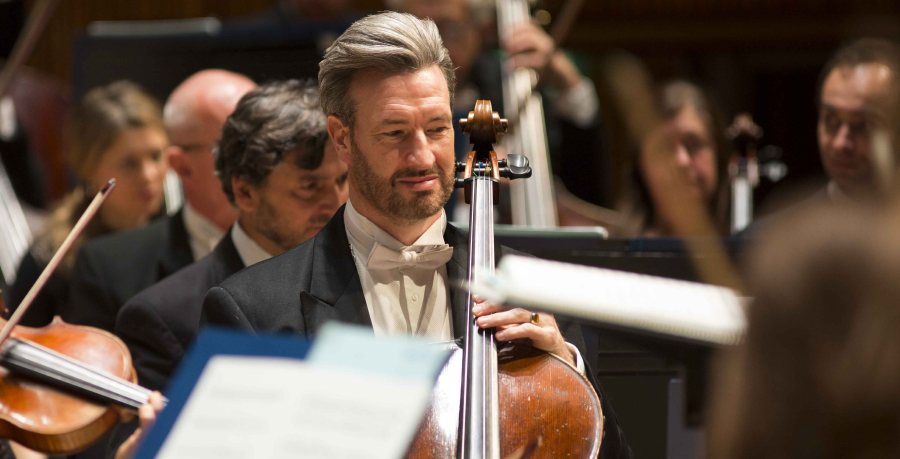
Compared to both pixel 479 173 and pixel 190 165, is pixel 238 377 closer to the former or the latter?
pixel 479 173

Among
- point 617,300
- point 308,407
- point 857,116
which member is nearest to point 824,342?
point 617,300

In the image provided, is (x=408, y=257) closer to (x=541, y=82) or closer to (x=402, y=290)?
(x=402, y=290)

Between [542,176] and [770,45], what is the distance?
1909 millimetres

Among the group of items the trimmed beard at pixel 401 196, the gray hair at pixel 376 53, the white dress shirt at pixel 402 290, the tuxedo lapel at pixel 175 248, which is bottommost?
the tuxedo lapel at pixel 175 248

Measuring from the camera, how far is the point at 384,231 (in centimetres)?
168

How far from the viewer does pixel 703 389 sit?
1801 millimetres

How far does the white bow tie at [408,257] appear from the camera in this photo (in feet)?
5.37

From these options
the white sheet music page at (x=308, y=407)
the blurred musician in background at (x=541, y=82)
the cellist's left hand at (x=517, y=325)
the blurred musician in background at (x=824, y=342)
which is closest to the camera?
the blurred musician in background at (x=824, y=342)

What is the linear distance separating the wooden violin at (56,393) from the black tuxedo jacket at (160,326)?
0.26m

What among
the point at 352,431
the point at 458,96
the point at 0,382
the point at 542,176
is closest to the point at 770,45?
the point at 542,176

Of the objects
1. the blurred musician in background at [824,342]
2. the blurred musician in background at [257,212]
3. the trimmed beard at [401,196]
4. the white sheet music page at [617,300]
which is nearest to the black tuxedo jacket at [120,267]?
the blurred musician in background at [257,212]

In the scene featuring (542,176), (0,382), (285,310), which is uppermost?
(285,310)

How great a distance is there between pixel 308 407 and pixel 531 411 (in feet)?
1.90

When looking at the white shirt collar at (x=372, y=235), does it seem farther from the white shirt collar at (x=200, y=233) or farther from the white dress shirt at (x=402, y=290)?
the white shirt collar at (x=200, y=233)
